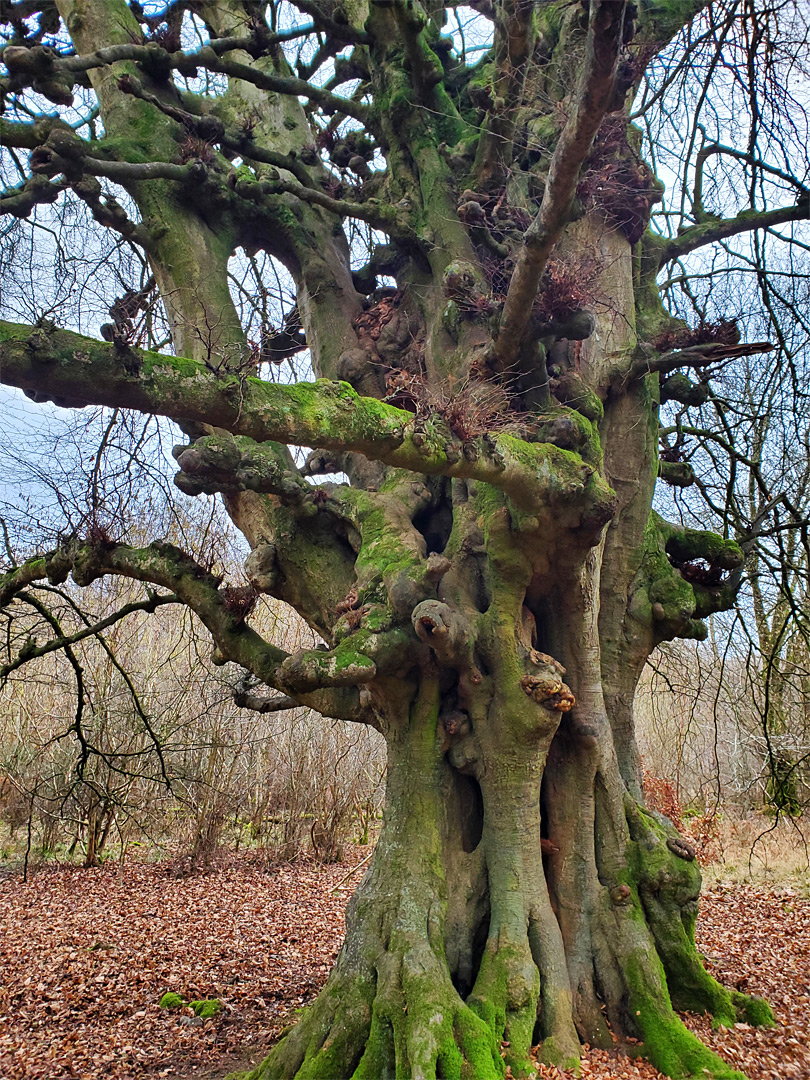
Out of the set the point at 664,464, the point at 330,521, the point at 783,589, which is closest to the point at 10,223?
the point at 330,521

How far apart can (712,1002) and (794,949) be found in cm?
274

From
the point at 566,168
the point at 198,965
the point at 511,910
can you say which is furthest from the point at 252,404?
the point at 198,965

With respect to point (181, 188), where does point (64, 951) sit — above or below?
below

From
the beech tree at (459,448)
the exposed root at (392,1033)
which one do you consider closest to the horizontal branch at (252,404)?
the beech tree at (459,448)

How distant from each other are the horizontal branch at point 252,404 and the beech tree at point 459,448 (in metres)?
0.01

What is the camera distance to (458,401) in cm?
390

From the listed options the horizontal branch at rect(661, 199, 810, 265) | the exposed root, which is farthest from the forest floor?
the horizontal branch at rect(661, 199, 810, 265)

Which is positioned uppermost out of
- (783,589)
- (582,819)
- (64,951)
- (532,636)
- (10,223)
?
(10,223)

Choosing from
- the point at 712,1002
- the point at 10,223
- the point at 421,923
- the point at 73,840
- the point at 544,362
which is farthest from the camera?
the point at 73,840

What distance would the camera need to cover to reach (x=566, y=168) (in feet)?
11.5

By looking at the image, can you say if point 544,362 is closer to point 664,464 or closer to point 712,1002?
point 664,464

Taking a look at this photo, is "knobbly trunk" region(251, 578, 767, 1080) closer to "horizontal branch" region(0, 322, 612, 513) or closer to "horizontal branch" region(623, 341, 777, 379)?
"horizontal branch" region(0, 322, 612, 513)

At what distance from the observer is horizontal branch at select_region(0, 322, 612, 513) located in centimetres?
310

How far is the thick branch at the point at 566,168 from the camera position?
2.86 metres
